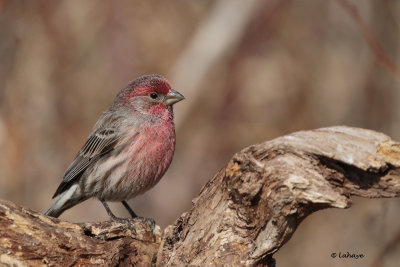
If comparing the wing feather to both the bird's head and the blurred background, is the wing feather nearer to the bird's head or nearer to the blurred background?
the bird's head

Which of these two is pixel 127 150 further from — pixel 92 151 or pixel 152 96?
pixel 152 96

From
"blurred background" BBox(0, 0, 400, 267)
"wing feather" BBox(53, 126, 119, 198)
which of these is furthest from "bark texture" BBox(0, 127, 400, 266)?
"blurred background" BBox(0, 0, 400, 267)

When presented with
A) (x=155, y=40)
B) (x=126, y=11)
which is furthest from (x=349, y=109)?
(x=126, y=11)

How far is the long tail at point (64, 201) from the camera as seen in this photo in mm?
7262

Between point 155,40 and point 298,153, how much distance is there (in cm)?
723

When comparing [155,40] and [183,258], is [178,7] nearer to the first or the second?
[155,40]

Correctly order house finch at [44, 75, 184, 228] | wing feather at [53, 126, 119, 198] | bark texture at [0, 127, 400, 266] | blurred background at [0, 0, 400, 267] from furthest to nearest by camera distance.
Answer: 1. blurred background at [0, 0, 400, 267]
2. wing feather at [53, 126, 119, 198]
3. house finch at [44, 75, 184, 228]
4. bark texture at [0, 127, 400, 266]

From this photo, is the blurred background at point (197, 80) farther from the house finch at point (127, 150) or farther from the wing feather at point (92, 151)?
the wing feather at point (92, 151)

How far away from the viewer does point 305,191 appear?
4242 mm

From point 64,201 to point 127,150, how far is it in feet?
3.82

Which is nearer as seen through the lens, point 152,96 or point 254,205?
point 254,205

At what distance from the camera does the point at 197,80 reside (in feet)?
29.7

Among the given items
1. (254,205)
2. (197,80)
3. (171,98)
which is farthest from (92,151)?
(254,205)

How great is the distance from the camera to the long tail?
7262 mm
